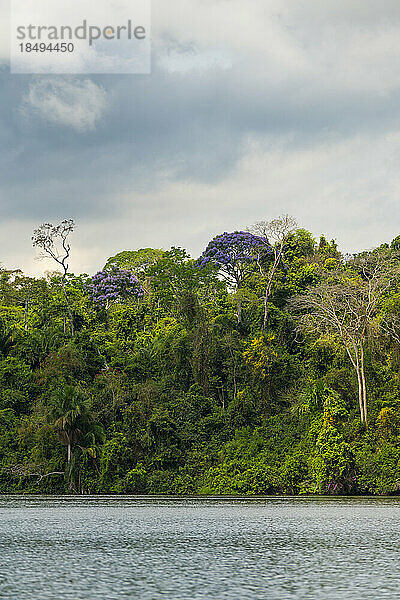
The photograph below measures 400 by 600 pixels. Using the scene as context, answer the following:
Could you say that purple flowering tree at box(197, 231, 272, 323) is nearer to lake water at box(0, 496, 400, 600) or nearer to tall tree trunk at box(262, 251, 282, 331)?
tall tree trunk at box(262, 251, 282, 331)

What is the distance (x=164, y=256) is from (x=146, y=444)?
17215 mm

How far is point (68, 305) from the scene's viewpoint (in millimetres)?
41438

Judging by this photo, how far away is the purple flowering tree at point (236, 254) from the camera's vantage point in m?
45.4

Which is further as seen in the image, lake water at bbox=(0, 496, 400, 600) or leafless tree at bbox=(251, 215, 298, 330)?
leafless tree at bbox=(251, 215, 298, 330)

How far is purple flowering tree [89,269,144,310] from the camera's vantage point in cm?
4719

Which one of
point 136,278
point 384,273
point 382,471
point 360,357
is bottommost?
point 382,471

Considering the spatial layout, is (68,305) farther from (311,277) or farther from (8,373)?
(311,277)

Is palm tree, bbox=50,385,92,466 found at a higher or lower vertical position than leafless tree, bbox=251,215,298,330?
lower

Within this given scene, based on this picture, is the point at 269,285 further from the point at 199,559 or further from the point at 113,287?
the point at 199,559

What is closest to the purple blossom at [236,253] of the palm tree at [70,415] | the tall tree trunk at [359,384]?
the tall tree trunk at [359,384]

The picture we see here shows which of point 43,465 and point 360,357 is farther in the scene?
point 360,357

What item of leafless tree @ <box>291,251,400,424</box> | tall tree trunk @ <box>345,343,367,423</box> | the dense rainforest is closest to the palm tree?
the dense rainforest

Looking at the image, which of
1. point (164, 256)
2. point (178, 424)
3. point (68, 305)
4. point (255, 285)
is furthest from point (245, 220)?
point (178, 424)

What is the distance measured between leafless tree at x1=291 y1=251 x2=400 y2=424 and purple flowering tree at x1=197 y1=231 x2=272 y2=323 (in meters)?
8.73
